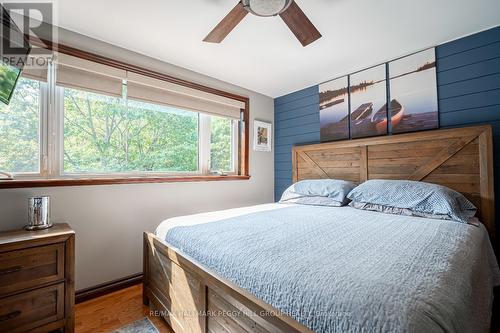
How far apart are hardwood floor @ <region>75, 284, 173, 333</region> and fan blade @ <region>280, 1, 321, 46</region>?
2274 millimetres

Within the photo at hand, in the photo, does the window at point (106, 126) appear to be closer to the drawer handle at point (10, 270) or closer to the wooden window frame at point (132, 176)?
the wooden window frame at point (132, 176)

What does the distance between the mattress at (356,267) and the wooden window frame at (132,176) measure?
818 millimetres

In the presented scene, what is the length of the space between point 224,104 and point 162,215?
5.20 ft

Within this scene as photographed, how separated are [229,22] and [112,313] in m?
2.35

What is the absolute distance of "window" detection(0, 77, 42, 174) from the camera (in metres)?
1.79

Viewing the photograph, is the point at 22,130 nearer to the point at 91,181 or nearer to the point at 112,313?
the point at 91,181

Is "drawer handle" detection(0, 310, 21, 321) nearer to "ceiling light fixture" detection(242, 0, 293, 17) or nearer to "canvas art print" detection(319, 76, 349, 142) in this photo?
"ceiling light fixture" detection(242, 0, 293, 17)

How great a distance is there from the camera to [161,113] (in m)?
2.63

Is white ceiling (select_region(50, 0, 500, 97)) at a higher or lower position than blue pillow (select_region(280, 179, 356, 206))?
higher

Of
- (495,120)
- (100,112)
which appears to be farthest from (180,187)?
(495,120)

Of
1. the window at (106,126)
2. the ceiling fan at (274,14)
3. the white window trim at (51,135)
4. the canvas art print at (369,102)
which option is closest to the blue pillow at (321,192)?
the canvas art print at (369,102)

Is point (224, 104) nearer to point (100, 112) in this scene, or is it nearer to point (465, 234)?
point (100, 112)

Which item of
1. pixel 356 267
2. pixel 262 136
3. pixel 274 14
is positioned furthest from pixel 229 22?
pixel 262 136

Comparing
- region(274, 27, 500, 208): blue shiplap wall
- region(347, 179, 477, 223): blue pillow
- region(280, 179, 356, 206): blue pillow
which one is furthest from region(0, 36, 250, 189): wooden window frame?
region(274, 27, 500, 208): blue shiplap wall
